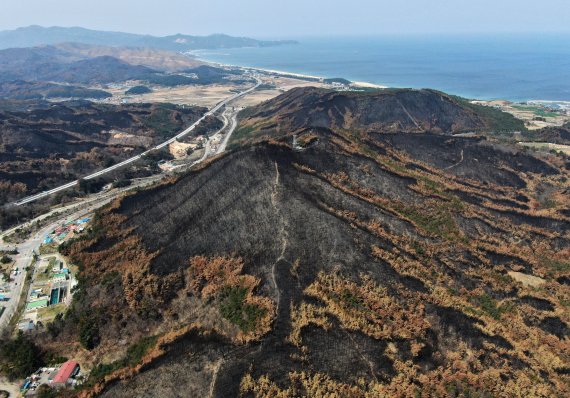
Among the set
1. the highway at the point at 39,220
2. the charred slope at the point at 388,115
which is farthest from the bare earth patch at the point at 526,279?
the charred slope at the point at 388,115

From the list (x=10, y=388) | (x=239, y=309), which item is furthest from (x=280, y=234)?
(x=10, y=388)

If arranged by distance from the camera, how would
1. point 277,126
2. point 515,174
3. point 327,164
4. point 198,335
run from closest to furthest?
point 198,335
point 327,164
point 515,174
point 277,126

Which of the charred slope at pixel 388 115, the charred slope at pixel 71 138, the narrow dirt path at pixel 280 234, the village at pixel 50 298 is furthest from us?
the charred slope at pixel 388 115

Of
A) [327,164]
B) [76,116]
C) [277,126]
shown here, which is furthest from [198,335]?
[76,116]

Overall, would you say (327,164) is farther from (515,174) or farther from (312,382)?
(515,174)

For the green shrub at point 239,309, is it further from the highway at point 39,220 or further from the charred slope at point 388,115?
the charred slope at point 388,115

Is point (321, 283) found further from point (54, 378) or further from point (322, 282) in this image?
point (54, 378)

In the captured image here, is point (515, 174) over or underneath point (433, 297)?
over
